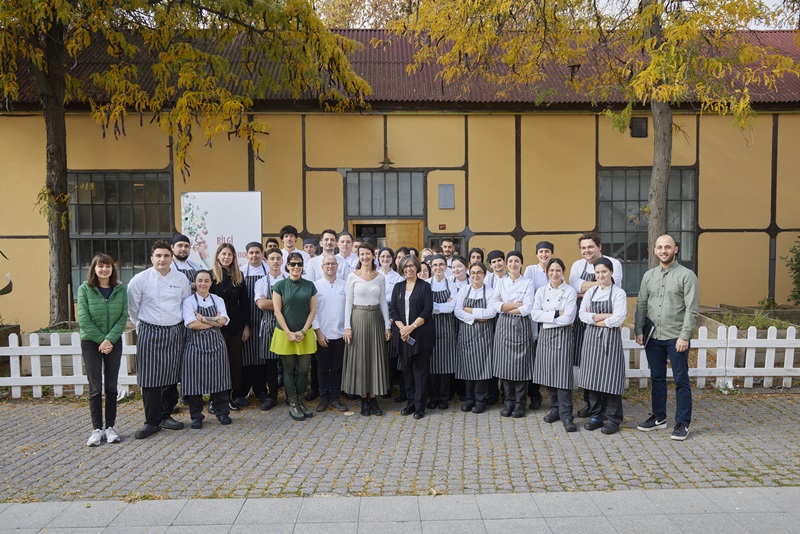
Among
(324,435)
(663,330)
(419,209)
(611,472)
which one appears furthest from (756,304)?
(324,435)

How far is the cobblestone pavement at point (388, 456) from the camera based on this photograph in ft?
14.4

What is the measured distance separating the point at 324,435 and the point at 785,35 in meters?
13.6

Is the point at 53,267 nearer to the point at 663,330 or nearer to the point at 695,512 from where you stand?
the point at 663,330

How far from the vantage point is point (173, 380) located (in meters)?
5.74

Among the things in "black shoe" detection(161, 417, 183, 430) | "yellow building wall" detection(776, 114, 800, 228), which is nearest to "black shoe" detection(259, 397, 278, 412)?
"black shoe" detection(161, 417, 183, 430)

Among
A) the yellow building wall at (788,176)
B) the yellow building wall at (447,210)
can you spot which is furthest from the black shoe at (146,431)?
the yellow building wall at (788,176)

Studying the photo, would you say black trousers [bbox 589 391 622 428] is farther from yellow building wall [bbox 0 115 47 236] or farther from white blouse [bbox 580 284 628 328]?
yellow building wall [bbox 0 115 47 236]

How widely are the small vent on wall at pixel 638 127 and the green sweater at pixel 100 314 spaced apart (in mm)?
9064

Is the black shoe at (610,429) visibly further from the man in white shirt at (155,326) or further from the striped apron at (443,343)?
the man in white shirt at (155,326)

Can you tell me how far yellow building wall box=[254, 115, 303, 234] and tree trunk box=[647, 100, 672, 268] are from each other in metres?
5.65

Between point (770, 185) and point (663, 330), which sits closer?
point (663, 330)

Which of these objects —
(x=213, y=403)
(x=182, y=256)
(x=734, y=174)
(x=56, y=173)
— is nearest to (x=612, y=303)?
(x=213, y=403)

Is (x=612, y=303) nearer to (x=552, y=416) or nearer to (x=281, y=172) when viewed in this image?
(x=552, y=416)

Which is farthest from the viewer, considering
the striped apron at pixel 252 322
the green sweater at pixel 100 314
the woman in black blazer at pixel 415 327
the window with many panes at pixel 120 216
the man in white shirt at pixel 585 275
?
the window with many panes at pixel 120 216
